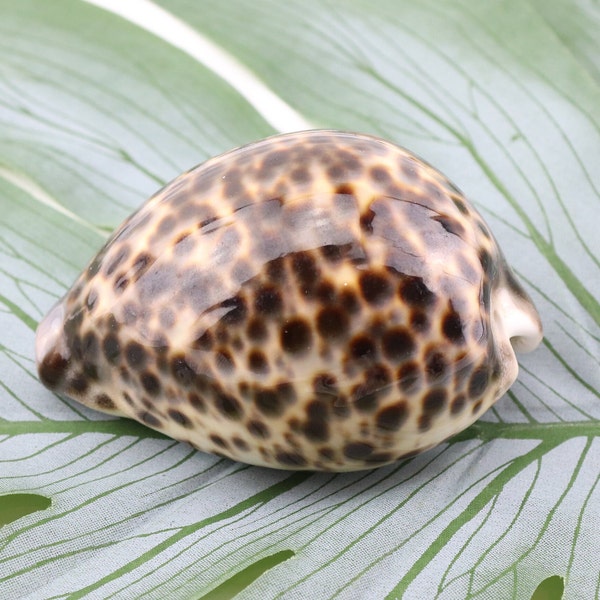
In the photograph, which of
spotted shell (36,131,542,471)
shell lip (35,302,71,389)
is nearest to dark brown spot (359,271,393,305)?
spotted shell (36,131,542,471)

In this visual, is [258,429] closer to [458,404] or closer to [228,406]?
[228,406]

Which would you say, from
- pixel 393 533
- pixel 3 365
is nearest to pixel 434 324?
pixel 393 533

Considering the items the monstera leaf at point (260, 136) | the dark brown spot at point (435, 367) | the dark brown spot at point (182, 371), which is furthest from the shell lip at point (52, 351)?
the dark brown spot at point (435, 367)

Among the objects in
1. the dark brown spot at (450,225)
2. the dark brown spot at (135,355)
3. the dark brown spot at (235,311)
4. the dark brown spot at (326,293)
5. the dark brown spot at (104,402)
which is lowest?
the dark brown spot at (104,402)

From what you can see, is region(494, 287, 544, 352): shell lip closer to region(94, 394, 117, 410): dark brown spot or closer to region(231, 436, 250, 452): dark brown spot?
region(231, 436, 250, 452): dark brown spot

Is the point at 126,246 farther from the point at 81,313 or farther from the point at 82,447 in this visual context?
the point at 82,447

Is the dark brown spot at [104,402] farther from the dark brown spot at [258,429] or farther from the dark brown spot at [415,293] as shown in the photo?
the dark brown spot at [415,293]

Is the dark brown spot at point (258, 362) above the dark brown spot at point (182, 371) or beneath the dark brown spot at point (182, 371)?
above
